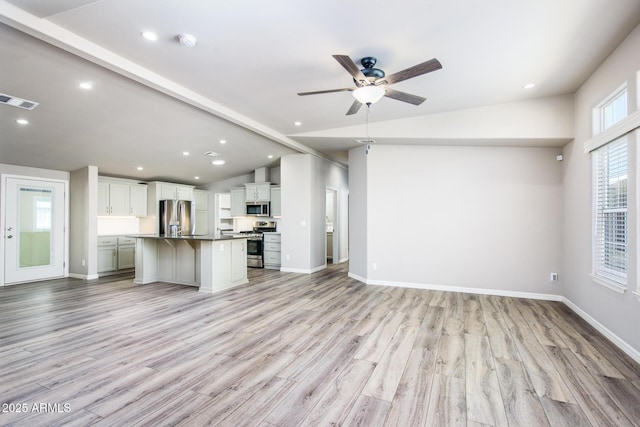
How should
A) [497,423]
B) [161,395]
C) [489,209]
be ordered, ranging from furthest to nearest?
1. [489,209]
2. [161,395]
3. [497,423]

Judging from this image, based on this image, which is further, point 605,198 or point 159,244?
point 159,244

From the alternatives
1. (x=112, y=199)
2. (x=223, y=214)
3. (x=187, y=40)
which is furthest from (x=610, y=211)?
(x=223, y=214)

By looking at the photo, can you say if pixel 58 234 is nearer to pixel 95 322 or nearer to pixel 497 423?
pixel 95 322

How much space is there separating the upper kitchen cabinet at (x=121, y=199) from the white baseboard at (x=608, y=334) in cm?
878

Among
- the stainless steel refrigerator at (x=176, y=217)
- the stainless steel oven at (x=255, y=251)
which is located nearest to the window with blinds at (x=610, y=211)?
the stainless steel oven at (x=255, y=251)

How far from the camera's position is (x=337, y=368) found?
8.56 ft

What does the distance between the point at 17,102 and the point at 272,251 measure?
515 cm

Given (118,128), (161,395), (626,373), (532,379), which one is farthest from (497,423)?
(118,128)

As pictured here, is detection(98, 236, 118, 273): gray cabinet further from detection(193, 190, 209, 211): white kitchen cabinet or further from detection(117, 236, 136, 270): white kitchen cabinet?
detection(193, 190, 209, 211): white kitchen cabinet

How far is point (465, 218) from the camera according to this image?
5297 millimetres

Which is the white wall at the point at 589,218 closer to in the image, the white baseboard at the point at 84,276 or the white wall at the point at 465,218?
the white wall at the point at 465,218

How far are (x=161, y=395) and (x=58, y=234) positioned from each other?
613cm

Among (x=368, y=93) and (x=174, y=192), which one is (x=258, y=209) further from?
(x=368, y=93)

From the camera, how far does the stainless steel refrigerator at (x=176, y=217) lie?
795cm
